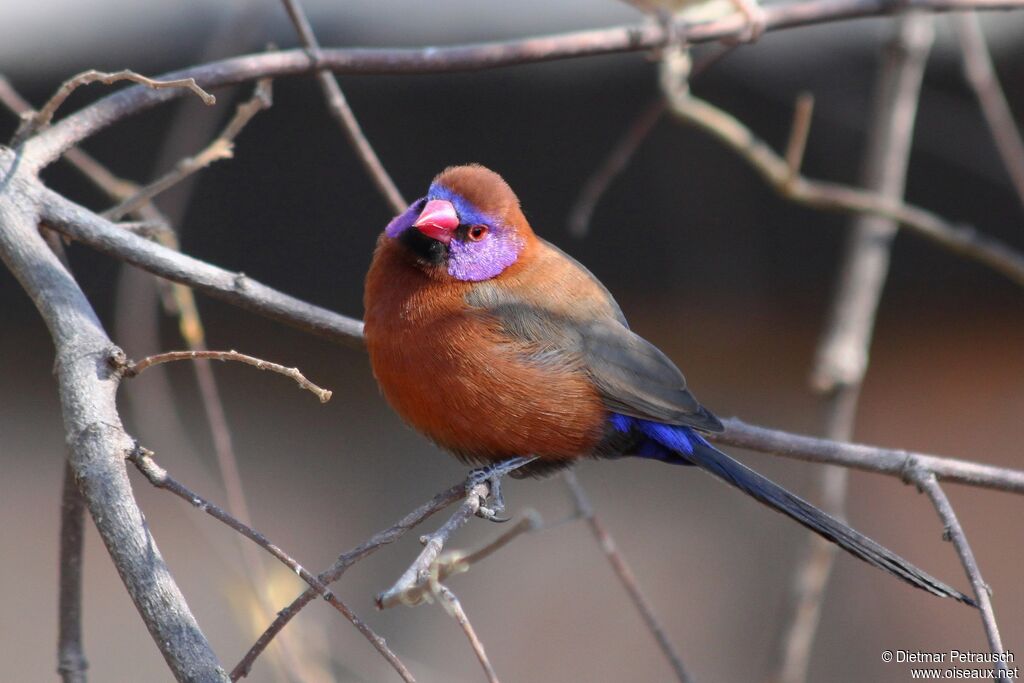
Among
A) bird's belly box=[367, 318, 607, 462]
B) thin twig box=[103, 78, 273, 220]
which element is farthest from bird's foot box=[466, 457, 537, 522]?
thin twig box=[103, 78, 273, 220]

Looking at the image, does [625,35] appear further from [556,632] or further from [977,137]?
[556,632]

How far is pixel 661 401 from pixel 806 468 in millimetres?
2005

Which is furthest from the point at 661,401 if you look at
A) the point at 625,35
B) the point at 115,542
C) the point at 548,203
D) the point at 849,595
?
the point at 849,595

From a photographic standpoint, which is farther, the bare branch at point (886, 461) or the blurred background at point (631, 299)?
the blurred background at point (631, 299)

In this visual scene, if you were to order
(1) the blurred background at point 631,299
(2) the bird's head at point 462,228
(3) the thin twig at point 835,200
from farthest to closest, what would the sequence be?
(1) the blurred background at point 631,299 < (3) the thin twig at point 835,200 < (2) the bird's head at point 462,228

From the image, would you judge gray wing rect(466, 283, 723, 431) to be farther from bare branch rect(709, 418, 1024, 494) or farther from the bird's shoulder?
bare branch rect(709, 418, 1024, 494)

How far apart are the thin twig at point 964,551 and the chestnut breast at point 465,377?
814 millimetres

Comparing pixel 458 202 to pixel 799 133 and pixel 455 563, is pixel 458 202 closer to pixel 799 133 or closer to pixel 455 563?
pixel 799 133

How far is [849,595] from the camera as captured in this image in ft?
14.6

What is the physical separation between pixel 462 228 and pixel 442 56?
41 centimetres

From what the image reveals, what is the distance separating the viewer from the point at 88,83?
2.05 m

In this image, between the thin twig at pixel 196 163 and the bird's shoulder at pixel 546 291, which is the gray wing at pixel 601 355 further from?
the thin twig at pixel 196 163

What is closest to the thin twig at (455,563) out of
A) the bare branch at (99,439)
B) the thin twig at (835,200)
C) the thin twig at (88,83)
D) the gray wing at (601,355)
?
the bare branch at (99,439)

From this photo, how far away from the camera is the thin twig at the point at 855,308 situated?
338cm
